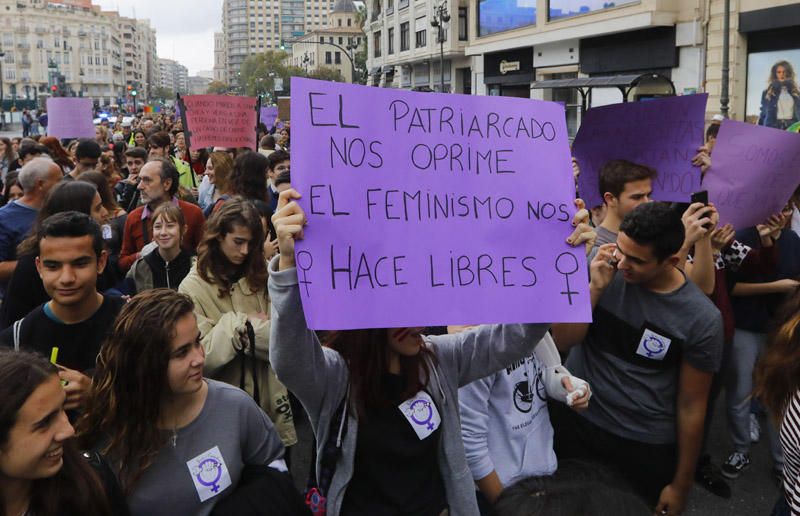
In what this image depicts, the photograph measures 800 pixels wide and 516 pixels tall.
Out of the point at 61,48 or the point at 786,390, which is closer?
the point at 786,390

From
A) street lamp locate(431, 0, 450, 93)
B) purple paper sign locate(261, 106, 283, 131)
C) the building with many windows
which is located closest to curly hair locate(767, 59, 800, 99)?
the building with many windows

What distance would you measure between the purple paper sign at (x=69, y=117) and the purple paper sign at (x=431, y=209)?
10065 millimetres

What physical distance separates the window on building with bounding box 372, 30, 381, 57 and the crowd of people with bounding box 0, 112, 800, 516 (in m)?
50.6

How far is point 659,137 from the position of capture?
3641mm

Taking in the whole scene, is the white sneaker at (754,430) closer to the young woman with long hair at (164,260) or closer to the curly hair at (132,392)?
the young woman with long hair at (164,260)

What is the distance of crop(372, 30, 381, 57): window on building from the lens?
52.1 metres

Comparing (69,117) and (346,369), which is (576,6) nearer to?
(69,117)

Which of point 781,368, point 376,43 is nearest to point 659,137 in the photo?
point 781,368

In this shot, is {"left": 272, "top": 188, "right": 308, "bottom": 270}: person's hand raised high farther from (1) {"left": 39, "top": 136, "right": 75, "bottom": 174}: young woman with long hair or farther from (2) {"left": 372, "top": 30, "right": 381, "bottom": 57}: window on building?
(2) {"left": 372, "top": 30, "right": 381, "bottom": 57}: window on building

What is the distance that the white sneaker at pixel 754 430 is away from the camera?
4.86m

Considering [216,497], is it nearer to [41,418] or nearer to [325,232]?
[41,418]

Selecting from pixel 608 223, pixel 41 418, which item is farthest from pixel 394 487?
pixel 608 223

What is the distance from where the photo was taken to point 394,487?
83.7 inches

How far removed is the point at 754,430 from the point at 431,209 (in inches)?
155
